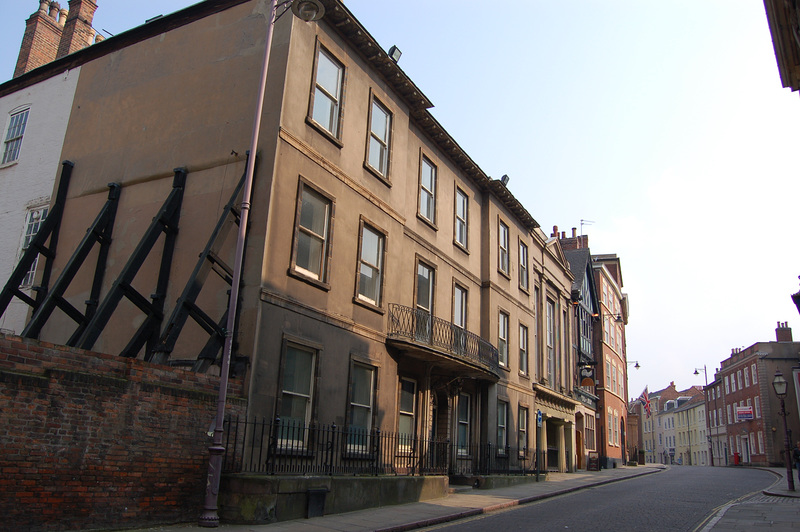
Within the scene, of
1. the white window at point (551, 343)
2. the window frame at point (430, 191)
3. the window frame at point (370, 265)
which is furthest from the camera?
the white window at point (551, 343)

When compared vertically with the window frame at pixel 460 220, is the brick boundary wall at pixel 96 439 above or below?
below

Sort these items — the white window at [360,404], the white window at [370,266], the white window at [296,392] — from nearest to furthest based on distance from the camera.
A: 1. the white window at [296,392]
2. the white window at [360,404]
3. the white window at [370,266]

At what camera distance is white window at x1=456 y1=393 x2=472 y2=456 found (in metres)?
21.1

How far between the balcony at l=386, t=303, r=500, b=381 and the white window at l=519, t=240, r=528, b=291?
685 cm

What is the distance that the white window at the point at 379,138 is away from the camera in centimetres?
1717

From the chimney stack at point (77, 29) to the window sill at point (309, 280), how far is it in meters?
14.6

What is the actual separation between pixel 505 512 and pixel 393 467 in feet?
9.77

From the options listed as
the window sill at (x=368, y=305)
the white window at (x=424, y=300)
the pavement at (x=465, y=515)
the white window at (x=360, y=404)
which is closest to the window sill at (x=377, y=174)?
the white window at (x=424, y=300)

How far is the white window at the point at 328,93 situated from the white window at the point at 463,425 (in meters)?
10.3

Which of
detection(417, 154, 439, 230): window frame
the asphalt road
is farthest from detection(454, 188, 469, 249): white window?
the asphalt road

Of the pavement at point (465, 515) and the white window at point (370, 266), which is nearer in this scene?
the pavement at point (465, 515)

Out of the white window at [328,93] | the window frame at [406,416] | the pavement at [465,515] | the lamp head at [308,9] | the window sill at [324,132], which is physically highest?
the white window at [328,93]

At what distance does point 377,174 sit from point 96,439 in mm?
9894

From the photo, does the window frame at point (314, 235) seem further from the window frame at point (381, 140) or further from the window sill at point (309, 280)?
the window frame at point (381, 140)
